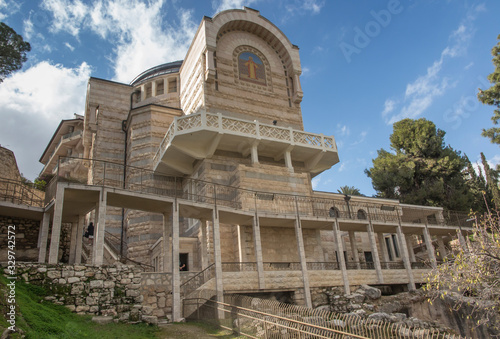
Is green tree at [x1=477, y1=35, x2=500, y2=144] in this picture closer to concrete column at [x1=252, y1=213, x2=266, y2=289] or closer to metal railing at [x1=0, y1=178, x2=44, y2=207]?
concrete column at [x1=252, y1=213, x2=266, y2=289]

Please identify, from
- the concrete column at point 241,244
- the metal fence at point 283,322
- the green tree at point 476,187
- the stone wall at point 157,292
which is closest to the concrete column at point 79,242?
the stone wall at point 157,292

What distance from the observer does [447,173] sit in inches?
1511

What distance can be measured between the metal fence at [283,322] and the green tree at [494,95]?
65.5 feet

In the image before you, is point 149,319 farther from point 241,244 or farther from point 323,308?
point 323,308

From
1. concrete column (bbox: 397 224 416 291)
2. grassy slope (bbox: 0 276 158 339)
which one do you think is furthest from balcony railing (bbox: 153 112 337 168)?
grassy slope (bbox: 0 276 158 339)

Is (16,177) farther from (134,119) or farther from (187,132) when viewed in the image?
(187,132)

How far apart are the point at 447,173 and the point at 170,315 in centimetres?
3301

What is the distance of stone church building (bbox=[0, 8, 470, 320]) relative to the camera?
17688 mm

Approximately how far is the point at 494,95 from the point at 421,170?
547 inches

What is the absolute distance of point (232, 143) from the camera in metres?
23.6

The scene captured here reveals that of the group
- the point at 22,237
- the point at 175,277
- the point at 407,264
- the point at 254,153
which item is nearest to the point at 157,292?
the point at 175,277

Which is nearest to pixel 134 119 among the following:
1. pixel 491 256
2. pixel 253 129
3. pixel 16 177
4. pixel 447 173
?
pixel 16 177

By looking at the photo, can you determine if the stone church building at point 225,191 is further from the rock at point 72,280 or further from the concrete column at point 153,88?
the rock at point 72,280

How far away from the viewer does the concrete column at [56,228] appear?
14.0 metres
